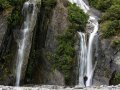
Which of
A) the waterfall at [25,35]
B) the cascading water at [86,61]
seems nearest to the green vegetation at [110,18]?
the cascading water at [86,61]

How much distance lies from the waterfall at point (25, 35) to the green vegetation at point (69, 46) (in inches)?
104

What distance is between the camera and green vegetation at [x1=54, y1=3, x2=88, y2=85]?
3045cm

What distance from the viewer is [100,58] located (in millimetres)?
30703

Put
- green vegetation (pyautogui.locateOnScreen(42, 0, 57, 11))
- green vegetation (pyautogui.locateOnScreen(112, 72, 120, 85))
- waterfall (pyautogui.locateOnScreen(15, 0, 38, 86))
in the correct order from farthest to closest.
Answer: green vegetation (pyautogui.locateOnScreen(42, 0, 57, 11)) < waterfall (pyautogui.locateOnScreen(15, 0, 38, 86)) < green vegetation (pyautogui.locateOnScreen(112, 72, 120, 85))

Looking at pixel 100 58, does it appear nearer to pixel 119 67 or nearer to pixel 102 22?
pixel 119 67

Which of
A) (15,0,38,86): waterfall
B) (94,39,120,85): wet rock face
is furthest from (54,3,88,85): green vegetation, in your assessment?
(15,0,38,86): waterfall

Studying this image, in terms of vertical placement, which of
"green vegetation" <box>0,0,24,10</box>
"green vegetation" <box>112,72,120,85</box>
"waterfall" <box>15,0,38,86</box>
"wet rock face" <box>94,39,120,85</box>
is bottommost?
"green vegetation" <box>112,72,120,85</box>

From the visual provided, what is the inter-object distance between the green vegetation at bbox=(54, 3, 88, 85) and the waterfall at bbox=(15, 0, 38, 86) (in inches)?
104

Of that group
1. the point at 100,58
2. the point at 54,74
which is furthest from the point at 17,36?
the point at 100,58

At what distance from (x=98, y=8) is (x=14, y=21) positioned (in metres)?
10.7

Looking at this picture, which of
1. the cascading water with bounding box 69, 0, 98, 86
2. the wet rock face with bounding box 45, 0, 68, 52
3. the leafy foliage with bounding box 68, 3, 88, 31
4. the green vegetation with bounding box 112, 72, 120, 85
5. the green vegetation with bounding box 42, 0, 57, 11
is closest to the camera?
the green vegetation with bounding box 112, 72, 120, 85

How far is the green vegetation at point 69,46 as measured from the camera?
30.5m

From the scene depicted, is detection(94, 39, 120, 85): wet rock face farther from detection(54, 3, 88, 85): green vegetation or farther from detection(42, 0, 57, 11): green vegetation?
detection(42, 0, 57, 11): green vegetation

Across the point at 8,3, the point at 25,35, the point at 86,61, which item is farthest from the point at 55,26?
the point at 8,3
